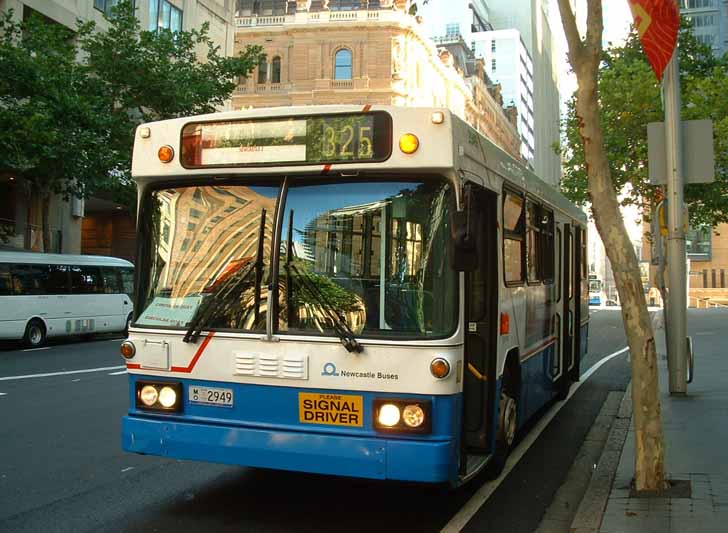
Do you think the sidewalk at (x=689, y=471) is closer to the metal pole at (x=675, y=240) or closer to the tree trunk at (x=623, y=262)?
the tree trunk at (x=623, y=262)

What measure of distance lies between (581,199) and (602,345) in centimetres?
1475

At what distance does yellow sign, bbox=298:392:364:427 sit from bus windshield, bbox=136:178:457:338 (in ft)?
1.39

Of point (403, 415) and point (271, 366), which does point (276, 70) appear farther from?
point (403, 415)

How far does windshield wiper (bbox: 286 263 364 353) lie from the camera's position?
5191mm

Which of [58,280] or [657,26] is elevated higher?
[657,26]

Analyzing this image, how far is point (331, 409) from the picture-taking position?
5.26 m

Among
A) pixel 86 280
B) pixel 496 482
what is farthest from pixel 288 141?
pixel 86 280

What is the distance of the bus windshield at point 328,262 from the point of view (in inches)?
207

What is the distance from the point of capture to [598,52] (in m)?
6.29

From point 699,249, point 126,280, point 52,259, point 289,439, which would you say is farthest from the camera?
point 699,249

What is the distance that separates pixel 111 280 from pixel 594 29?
21265mm

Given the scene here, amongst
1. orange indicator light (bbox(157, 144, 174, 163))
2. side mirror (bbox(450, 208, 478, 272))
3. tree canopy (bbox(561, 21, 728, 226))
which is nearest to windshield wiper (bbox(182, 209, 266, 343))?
orange indicator light (bbox(157, 144, 174, 163))

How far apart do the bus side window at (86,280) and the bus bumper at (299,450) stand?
1904 cm

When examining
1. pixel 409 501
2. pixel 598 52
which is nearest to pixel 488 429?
pixel 409 501
